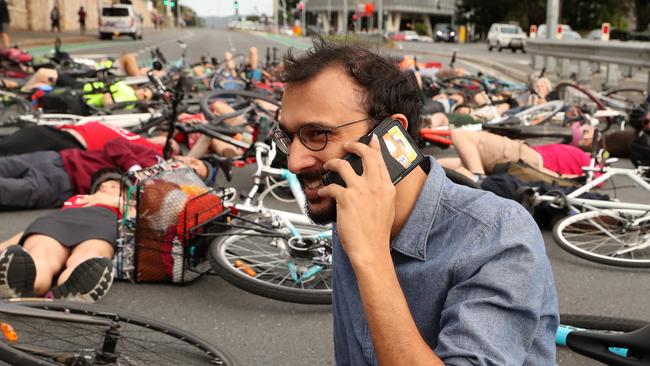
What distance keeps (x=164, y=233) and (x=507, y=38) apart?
46727 millimetres

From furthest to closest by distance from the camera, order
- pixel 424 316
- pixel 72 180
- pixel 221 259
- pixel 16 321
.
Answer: pixel 72 180
pixel 221 259
pixel 16 321
pixel 424 316

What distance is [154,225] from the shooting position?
447 centimetres

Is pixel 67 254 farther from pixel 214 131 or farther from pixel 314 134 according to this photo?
pixel 314 134

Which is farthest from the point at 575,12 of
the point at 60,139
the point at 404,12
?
the point at 60,139

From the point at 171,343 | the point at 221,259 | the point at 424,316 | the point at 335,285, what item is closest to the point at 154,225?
the point at 221,259

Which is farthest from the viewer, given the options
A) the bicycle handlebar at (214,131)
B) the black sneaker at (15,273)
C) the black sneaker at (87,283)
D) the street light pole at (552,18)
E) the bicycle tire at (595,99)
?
the street light pole at (552,18)

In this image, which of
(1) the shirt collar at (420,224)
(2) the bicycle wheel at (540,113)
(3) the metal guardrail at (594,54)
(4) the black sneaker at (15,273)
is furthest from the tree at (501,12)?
(1) the shirt collar at (420,224)

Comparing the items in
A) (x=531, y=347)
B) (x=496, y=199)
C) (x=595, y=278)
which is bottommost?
(x=595, y=278)

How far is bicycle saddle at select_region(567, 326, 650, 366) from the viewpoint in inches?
81.2

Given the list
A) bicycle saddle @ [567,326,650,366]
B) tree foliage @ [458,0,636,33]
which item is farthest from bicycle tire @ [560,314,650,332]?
tree foliage @ [458,0,636,33]

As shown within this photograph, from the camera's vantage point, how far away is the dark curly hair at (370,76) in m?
1.82

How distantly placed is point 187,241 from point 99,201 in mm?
1010

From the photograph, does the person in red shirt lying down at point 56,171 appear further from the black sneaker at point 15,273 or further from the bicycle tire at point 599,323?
the bicycle tire at point 599,323

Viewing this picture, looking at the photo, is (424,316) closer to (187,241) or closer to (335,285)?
(335,285)
